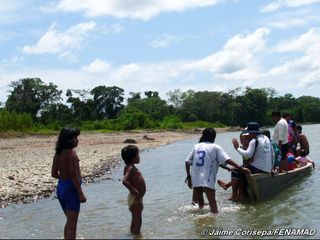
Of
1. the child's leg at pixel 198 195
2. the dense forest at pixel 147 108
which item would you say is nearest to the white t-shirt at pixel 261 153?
the child's leg at pixel 198 195

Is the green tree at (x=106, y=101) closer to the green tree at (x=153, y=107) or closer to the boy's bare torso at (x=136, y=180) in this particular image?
the green tree at (x=153, y=107)

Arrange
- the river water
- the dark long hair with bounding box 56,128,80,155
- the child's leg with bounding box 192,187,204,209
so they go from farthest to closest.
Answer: the child's leg with bounding box 192,187,204,209 < the river water < the dark long hair with bounding box 56,128,80,155

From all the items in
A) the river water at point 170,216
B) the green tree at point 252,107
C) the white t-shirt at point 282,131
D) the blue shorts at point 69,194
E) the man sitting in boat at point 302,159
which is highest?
the green tree at point 252,107

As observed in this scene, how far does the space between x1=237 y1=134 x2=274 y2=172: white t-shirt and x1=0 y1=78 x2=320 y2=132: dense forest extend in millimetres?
52278

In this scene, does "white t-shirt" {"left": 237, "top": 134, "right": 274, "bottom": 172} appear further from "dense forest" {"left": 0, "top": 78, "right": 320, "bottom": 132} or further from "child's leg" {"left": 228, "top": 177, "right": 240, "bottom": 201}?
"dense forest" {"left": 0, "top": 78, "right": 320, "bottom": 132}

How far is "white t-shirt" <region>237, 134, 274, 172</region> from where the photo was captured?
9836 millimetres

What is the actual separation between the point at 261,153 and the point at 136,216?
4071mm

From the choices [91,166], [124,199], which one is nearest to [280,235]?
[124,199]

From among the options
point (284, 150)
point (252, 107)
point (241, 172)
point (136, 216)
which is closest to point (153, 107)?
point (252, 107)

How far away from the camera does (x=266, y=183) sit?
10469 mm

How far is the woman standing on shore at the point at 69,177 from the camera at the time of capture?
6.27 metres

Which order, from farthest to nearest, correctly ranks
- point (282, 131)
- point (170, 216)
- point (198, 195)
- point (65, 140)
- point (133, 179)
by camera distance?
point (282, 131)
point (170, 216)
point (198, 195)
point (133, 179)
point (65, 140)

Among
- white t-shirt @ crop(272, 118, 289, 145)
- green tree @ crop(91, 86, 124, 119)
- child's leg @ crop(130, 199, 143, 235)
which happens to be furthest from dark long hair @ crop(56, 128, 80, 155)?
green tree @ crop(91, 86, 124, 119)

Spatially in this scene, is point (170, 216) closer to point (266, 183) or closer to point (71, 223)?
point (266, 183)
